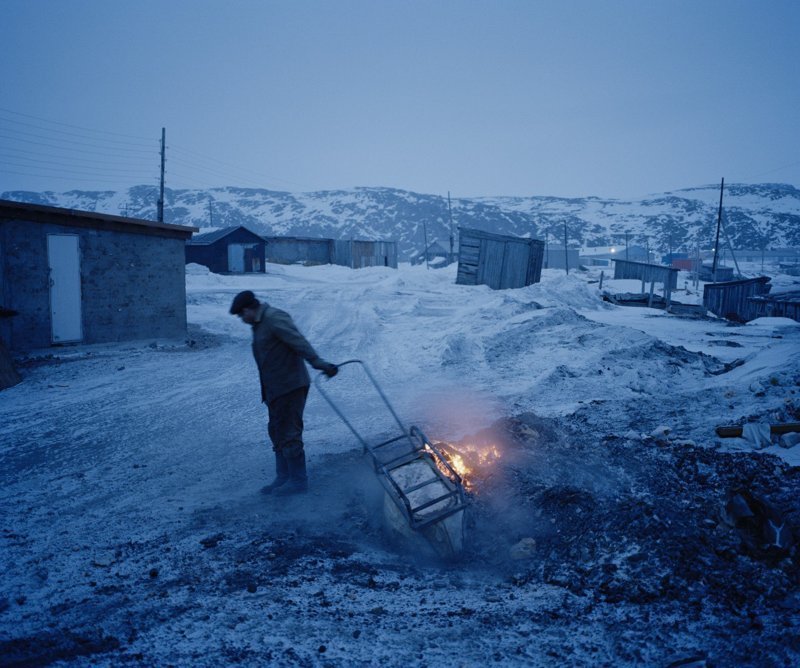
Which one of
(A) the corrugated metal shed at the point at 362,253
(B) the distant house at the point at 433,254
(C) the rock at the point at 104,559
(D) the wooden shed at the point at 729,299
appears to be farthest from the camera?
(B) the distant house at the point at 433,254

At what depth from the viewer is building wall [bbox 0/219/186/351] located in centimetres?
1069

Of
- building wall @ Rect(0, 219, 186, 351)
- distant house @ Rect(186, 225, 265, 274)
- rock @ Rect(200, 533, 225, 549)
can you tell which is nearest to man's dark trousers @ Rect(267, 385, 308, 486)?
rock @ Rect(200, 533, 225, 549)

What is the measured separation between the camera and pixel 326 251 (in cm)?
4900

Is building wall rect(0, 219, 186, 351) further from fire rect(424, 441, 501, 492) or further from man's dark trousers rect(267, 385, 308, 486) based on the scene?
fire rect(424, 441, 501, 492)

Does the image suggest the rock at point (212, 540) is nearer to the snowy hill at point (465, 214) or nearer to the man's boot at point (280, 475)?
the man's boot at point (280, 475)

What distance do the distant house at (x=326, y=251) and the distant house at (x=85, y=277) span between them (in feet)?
109

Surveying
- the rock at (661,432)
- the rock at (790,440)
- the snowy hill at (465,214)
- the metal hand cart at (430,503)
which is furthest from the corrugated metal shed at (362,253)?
the snowy hill at (465,214)

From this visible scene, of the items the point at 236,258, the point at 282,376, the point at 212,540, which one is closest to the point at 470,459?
the point at 282,376

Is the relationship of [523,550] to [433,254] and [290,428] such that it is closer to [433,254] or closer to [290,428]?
[290,428]

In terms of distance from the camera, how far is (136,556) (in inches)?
145

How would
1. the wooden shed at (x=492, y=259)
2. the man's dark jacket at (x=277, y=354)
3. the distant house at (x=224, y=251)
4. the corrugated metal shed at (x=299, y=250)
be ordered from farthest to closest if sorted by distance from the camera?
the corrugated metal shed at (x=299, y=250), the distant house at (x=224, y=251), the wooden shed at (x=492, y=259), the man's dark jacket at (x=277, y=354)

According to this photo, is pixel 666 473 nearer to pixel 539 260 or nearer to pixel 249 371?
pixel 249 371

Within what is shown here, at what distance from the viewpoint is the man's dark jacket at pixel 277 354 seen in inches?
184

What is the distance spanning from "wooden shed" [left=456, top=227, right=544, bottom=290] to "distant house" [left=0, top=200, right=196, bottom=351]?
1366cm
